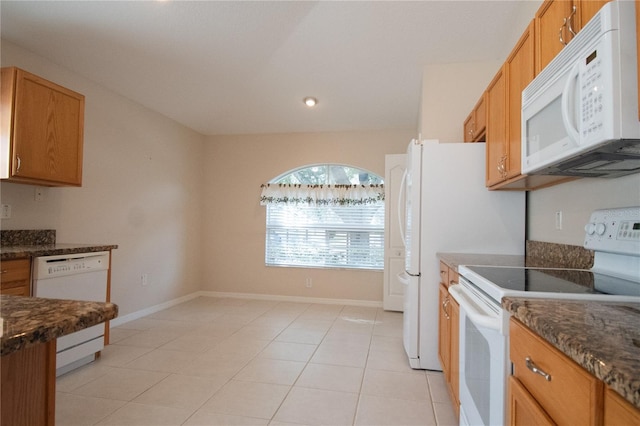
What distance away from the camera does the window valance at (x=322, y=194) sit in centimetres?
453

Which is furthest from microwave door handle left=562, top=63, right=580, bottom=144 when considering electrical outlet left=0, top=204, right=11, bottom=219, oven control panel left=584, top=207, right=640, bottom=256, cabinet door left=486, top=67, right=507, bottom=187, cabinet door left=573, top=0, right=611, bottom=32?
electrical outlet left=0, top=204, right=11, bottom=219

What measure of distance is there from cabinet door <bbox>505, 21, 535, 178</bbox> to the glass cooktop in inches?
21.7

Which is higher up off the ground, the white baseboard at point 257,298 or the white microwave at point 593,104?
the white microwave at point 593,104

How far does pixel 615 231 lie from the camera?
4.33 ft

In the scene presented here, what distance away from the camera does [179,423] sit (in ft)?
5.83

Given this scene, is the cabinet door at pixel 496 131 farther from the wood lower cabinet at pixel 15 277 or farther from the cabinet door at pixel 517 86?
the wood lower cabinet at pixel 15 277

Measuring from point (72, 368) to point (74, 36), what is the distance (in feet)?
8.23

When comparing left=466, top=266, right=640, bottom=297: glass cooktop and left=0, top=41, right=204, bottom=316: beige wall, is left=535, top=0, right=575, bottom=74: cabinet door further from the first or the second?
left=0, top=41, right=204, bottom=316: beige wall

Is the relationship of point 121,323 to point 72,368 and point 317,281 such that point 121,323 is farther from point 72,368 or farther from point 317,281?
point 317,281

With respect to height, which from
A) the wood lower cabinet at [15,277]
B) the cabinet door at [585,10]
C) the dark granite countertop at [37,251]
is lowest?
the wood lower cabinet at [15,277]

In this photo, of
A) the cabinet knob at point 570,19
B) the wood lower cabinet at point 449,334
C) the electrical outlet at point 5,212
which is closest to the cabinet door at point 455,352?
the wood lower cabinet at point 449,334

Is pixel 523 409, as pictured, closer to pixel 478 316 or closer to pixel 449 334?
pixel 478 316

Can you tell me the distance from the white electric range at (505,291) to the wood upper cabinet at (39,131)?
2939mm

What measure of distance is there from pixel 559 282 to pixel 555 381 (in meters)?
0.68
